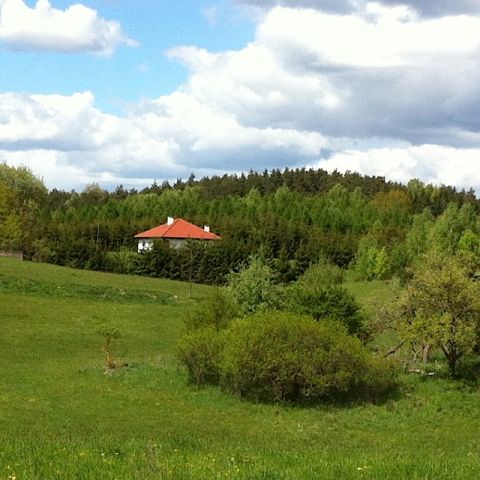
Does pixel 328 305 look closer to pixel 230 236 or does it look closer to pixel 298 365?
pixel 298 365

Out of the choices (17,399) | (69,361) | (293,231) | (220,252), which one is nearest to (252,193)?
(293,231)

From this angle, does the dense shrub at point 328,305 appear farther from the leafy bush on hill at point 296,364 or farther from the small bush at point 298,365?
the small bush at point 298,365

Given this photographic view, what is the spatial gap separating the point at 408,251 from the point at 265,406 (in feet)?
275

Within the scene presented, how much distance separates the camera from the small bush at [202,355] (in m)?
32.0

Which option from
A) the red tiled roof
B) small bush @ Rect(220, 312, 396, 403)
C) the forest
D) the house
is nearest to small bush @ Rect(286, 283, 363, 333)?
small bush @ Rect(220, 312, 396, 403)

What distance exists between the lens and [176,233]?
138 metres

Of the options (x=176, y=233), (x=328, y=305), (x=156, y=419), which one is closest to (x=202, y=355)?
(x=156, y=419)

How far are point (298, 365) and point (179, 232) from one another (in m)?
111

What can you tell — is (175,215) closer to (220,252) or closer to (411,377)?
(220,252)

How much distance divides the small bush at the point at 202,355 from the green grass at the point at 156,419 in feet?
3.02

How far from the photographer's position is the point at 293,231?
125 metres

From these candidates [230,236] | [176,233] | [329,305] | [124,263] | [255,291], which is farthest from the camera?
[176,233]

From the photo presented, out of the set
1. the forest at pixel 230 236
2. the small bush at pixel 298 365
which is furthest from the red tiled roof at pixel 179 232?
the small bush at pixel 298 365

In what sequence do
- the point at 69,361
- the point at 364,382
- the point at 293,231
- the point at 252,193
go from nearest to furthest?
the point at 364,382 < the point at 69,361 < the point at 293,231 < the point at 252,193
